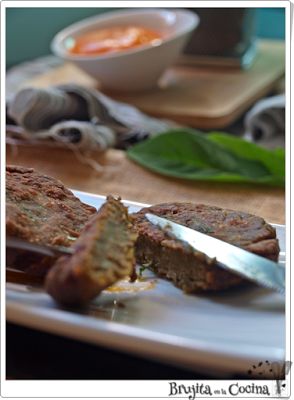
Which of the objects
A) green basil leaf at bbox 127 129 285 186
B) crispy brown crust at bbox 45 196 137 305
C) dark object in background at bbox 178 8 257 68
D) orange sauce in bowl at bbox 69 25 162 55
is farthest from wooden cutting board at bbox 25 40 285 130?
crispy brown crust at bbox 45 196 137 305

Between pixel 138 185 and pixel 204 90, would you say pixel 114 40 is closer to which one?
pixel 204 90

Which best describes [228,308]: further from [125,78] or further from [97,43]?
[97,43]

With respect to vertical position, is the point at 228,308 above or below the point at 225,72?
below

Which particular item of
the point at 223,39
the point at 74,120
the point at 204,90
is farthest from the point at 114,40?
the point at 74,120

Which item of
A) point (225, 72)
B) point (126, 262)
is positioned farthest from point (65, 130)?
point (225, 72)

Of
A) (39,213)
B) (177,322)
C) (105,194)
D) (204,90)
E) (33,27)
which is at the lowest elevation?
(177,322)

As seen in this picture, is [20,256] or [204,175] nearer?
[20,256]

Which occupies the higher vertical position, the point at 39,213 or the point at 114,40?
the point at 114,40

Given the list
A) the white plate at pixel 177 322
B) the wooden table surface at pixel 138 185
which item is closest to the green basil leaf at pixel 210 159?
the wooden table surface at pixel 138 185
